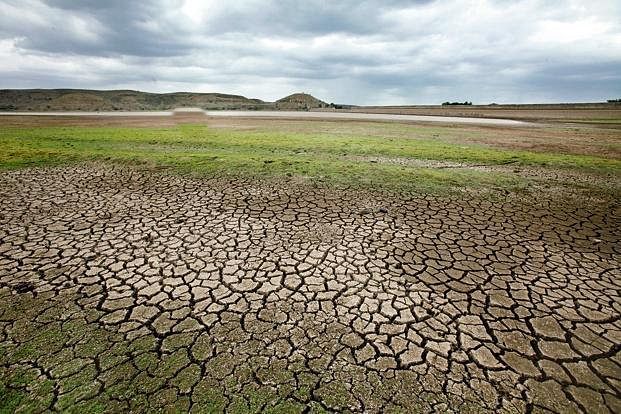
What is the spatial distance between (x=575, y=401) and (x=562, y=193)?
8.20 m

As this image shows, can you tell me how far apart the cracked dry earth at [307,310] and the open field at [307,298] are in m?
0.02

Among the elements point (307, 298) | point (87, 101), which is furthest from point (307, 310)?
point (87, 101)

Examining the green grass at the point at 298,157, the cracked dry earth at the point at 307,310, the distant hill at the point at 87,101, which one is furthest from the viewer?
the distant hill at the point at 87,101

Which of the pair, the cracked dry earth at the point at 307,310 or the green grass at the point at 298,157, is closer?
the cracked dry earth at the point at 307,310

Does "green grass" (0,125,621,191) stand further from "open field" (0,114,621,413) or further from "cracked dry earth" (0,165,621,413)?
"cracked dry earth" (0,165,621,413)

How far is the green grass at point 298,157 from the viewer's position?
1059 centimetres

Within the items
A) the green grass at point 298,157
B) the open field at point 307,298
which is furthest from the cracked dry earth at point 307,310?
the green grass at point 298,157

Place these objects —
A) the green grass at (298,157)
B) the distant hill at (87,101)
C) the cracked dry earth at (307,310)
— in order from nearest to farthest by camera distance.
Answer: the cracked dry earth at (307,310), the green grass at (298,157), the distant hill at (87,101)

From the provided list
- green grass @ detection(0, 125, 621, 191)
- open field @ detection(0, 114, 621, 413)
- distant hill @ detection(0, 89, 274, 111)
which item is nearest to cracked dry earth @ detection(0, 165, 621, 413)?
open field @ detection(0, 114, 621, 413)

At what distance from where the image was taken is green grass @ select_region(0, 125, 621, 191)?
417 inches

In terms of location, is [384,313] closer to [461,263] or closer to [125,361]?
[461,263]

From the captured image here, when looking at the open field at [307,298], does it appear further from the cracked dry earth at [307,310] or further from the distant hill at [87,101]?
the distant hill at [87,101]

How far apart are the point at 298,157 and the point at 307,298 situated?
34.2ft

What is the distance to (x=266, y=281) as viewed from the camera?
4500mm
